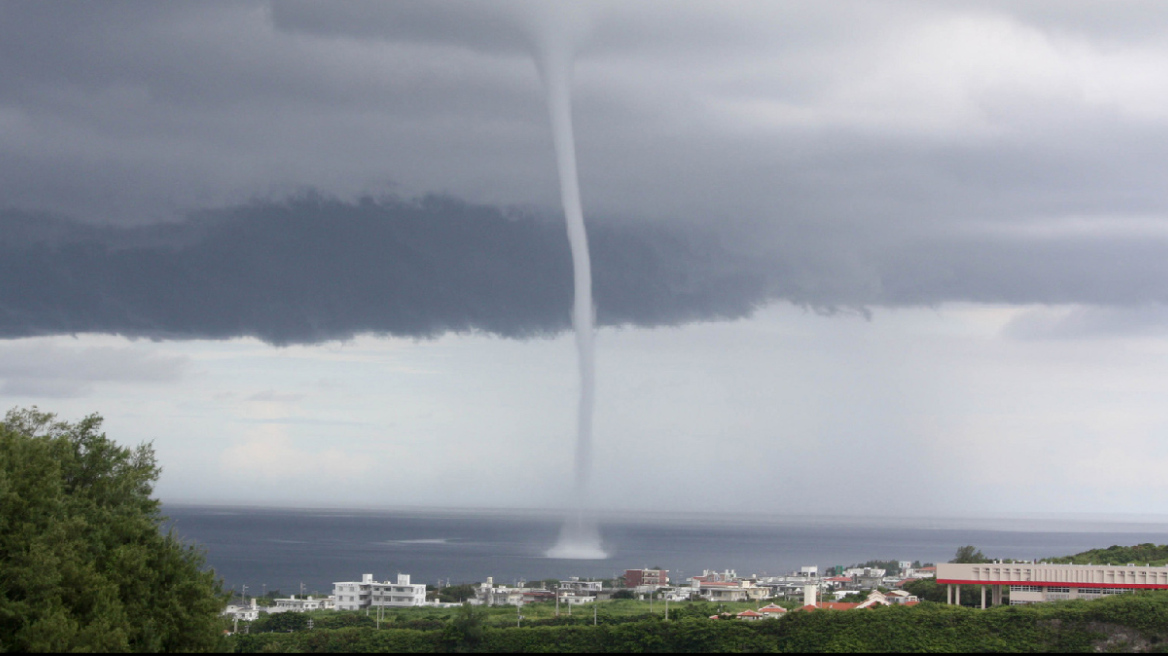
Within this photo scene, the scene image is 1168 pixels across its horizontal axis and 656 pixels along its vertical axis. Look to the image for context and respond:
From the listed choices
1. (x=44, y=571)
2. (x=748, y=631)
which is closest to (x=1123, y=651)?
(x=748, y=631)

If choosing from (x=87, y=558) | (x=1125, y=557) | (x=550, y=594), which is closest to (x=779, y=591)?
(x=550, y=594)

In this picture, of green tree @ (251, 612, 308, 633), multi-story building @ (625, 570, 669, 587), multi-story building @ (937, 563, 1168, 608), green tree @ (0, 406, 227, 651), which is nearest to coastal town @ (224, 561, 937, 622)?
multi-story building @ (625, 570, 669, 587)

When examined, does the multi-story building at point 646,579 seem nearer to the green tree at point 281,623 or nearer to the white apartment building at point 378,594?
the white apartment building at point 378,594

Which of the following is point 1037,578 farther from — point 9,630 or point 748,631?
point 9,630

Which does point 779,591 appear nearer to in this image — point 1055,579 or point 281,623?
point 1055,579

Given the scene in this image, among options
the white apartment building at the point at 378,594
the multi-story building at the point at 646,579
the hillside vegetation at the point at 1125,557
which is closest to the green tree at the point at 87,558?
the hillside vegetation at the point at 1125,557
